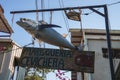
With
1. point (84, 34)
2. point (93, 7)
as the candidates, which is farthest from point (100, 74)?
point (93, 7)

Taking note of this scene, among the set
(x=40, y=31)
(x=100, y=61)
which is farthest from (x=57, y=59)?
(x=100, y=61)

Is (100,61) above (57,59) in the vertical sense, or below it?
above

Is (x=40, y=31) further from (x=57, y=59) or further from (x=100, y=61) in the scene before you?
(x=100, y=61)

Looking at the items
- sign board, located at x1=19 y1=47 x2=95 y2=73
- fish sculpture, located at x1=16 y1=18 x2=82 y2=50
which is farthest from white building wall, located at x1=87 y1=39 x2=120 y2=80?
fish sculpture, located at x1=16 y1=18 x2=82 y2=50

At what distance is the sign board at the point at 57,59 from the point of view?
5656mm

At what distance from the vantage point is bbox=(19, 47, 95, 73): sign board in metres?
5.66

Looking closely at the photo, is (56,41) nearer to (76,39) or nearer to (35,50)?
(35,50)

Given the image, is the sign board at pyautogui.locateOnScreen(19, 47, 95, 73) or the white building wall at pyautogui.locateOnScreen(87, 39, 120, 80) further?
the white building wall at pyautogui.locateOnScreen(87, 39, 120, 80)

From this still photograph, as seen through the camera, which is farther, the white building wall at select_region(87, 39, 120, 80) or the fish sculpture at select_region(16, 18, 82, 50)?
the white building wall at select_region(87, 39, 120, 80)

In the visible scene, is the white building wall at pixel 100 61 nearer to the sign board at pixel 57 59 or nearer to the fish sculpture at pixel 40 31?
the sign board at pixel 57 59

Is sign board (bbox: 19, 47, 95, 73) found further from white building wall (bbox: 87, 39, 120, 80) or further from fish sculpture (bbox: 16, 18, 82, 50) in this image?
white building wall (bbox: 87, 39, 120, 80)

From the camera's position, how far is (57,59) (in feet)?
18.9

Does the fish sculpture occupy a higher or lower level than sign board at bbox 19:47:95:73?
higher

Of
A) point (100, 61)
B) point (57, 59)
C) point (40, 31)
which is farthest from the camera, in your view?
point (100, 61)
